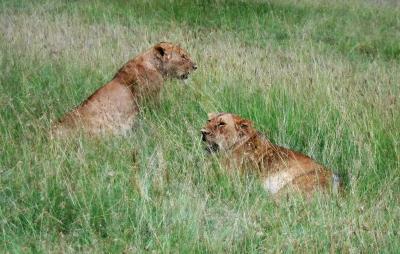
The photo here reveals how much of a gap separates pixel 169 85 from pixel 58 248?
394 centimetres

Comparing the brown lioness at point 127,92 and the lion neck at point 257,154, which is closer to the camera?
the lion neck at point 257,154

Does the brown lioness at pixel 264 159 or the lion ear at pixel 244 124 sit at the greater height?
the lion ear at pixel 244 124

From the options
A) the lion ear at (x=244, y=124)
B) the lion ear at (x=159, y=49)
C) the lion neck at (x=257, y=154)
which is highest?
the lion ear at (x=159, y=49)

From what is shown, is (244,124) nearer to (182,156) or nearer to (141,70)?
(182,156)

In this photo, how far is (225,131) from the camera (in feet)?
18.2

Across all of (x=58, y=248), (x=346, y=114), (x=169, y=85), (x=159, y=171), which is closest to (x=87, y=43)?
(x=169, y=85)

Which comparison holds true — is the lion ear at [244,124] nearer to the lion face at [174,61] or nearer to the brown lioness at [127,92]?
the brown lioness at [127,92]

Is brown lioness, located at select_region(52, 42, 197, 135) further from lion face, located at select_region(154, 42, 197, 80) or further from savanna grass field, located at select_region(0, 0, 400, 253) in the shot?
savanna grass field, located at select_region(0, 0, 400, 253)

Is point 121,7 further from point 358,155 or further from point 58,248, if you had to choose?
point 58,248

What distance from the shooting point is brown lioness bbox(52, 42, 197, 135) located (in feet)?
20.0

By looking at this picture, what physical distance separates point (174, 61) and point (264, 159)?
239 cm

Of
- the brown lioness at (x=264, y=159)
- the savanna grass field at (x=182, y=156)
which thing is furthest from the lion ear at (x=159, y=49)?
the brown lioness at (x=264, y=159)

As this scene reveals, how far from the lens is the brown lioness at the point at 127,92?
609cm

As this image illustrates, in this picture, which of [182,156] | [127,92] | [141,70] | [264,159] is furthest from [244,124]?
[141,70]
